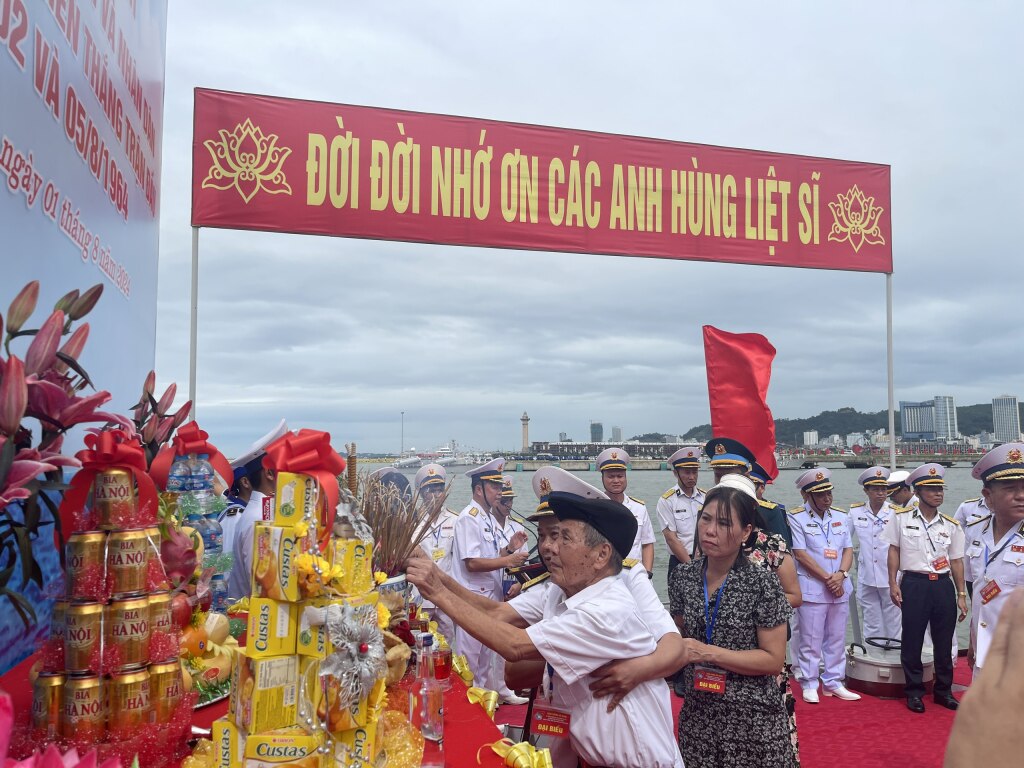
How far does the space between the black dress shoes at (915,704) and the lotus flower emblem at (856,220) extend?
343 centimetres

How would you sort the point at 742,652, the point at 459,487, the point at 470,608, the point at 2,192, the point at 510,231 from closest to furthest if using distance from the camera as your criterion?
1. the point at 2,192
2. the point at 470,608
3. the point at 742,652
4. the point at 510,231
5. the point at 459,487

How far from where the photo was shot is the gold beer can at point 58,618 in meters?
1.23

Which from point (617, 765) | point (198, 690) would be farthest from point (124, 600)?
point (617, 765)

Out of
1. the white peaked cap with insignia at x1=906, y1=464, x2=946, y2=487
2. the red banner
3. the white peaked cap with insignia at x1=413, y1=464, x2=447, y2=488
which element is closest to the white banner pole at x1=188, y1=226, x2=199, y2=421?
the red banner

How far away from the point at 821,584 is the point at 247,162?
5.39 meters

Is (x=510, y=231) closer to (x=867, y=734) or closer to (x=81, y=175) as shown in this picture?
(x=81, y=175)

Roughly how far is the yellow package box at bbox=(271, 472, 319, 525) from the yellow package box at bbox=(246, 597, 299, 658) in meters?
0.13

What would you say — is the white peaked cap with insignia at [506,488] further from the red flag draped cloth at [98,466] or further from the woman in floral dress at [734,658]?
the red flag draped cloth at [98,466]

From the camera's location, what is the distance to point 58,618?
4.07 ft

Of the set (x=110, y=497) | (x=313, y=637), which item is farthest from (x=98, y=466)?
(x=313, y=637)

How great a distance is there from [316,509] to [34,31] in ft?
4.62

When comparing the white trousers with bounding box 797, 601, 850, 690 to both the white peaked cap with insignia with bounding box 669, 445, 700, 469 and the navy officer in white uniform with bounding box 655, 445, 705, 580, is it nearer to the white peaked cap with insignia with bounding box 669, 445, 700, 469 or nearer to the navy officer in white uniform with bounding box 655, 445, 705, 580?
the navy officer in white uniform with bounding box 655, 445, 705, 580

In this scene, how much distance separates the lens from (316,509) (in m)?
1.23

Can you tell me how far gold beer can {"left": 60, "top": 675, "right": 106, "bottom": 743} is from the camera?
1187mm
